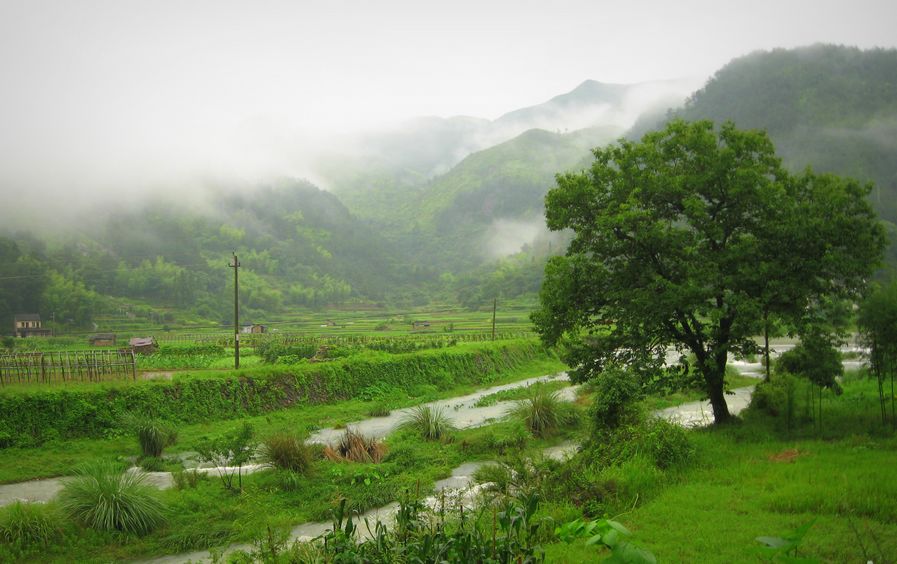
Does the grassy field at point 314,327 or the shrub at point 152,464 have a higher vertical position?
the shrub at point 152,464

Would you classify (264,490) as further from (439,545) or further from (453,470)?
(439,545)

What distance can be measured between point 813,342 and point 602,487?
8.67 meters

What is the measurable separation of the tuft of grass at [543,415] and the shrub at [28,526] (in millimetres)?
15519

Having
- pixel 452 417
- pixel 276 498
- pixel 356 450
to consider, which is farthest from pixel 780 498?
pixel 452 417

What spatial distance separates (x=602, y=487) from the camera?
444 inches

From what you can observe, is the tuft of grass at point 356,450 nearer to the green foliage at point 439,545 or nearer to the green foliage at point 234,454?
the green foliage at point 234,454

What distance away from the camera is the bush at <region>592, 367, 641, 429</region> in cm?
1494

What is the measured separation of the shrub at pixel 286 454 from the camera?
17125mm

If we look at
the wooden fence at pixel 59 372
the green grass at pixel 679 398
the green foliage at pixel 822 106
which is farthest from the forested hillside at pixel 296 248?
the green grass at pixel 679 398

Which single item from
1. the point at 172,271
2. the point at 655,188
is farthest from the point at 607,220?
the point at 172,271

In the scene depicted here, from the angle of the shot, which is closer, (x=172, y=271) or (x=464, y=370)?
(x=464, y=370)

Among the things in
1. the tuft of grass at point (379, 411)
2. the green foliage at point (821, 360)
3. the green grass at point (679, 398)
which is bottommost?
the tuft of grass at point (379, 411)

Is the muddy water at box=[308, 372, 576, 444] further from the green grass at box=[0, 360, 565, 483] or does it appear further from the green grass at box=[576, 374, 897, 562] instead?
the green grass at box=[576, 374, 897, 562]

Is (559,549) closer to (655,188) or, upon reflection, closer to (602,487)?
(602,487)
